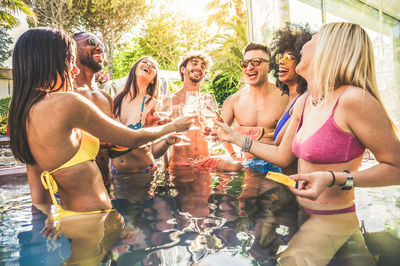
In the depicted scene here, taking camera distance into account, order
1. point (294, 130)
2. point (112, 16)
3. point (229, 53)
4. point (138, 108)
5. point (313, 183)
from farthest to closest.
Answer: point (112, 16)
point (229, 53)
point (138, 108)
point (294, 130)
point (313, 183)

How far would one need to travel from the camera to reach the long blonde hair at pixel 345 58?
1981 millimetres

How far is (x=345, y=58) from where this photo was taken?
2002mm

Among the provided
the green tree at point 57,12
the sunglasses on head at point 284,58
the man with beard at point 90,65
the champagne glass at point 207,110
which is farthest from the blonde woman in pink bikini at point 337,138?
the green tree at point 57,12

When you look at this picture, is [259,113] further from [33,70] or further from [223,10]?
[223,10]

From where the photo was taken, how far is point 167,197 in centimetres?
315

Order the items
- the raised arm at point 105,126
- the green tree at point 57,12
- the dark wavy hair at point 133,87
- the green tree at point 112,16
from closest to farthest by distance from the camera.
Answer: the raised arm at point 105,126 → the dark wavy hair at point 133,87 → the green tree at point 57,12 → the green tree at point 112,16

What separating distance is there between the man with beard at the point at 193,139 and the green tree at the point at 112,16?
22627 millimetres

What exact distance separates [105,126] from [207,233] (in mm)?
1160

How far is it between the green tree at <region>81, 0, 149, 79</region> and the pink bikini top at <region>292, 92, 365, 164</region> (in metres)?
26.7

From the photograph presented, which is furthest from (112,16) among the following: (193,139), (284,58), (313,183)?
(313,183)

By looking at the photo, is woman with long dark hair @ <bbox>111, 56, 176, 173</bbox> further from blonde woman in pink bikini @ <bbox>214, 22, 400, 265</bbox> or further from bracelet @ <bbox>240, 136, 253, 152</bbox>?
blonde woman in pink bikini @ <bbox>214, 22, 400, 265</bbox>

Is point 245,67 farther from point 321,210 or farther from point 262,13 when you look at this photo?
point 262,13

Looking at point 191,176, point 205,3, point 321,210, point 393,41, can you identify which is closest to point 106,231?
point 321,210

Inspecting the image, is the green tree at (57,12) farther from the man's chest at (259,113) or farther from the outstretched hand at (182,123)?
the outstretched hand at (182,123)
